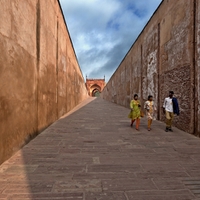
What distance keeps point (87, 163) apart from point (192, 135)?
12.2 feet

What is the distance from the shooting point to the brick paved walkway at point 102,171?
220cm

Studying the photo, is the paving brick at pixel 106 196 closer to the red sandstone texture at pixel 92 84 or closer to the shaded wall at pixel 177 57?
the shaded wall at pixel 177 57

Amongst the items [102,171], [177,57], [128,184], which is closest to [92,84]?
[177,57]

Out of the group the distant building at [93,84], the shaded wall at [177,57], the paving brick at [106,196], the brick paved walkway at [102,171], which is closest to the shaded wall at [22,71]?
the brick paved walkway at [102,171]

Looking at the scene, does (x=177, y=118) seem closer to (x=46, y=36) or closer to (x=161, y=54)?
(x=161, y=54)

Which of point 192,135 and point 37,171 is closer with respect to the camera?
point 37,171

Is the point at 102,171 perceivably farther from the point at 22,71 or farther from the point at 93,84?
the point at 93,84

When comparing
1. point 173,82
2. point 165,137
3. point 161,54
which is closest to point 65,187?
point 165,137

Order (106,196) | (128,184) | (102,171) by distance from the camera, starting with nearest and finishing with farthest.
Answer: (106,196) → (128,184) → (102,171)

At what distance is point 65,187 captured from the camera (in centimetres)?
234

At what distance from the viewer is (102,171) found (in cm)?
282

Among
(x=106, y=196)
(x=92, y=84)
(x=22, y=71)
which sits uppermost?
(x=92, y=84)

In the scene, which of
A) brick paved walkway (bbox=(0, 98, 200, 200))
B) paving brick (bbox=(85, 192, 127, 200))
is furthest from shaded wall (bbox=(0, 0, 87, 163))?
paving brick (bbox=(85, 192, 127, 200))

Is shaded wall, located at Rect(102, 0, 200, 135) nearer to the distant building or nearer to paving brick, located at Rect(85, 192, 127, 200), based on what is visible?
paving brick, located at Rect(85, 192, 127, 200)
